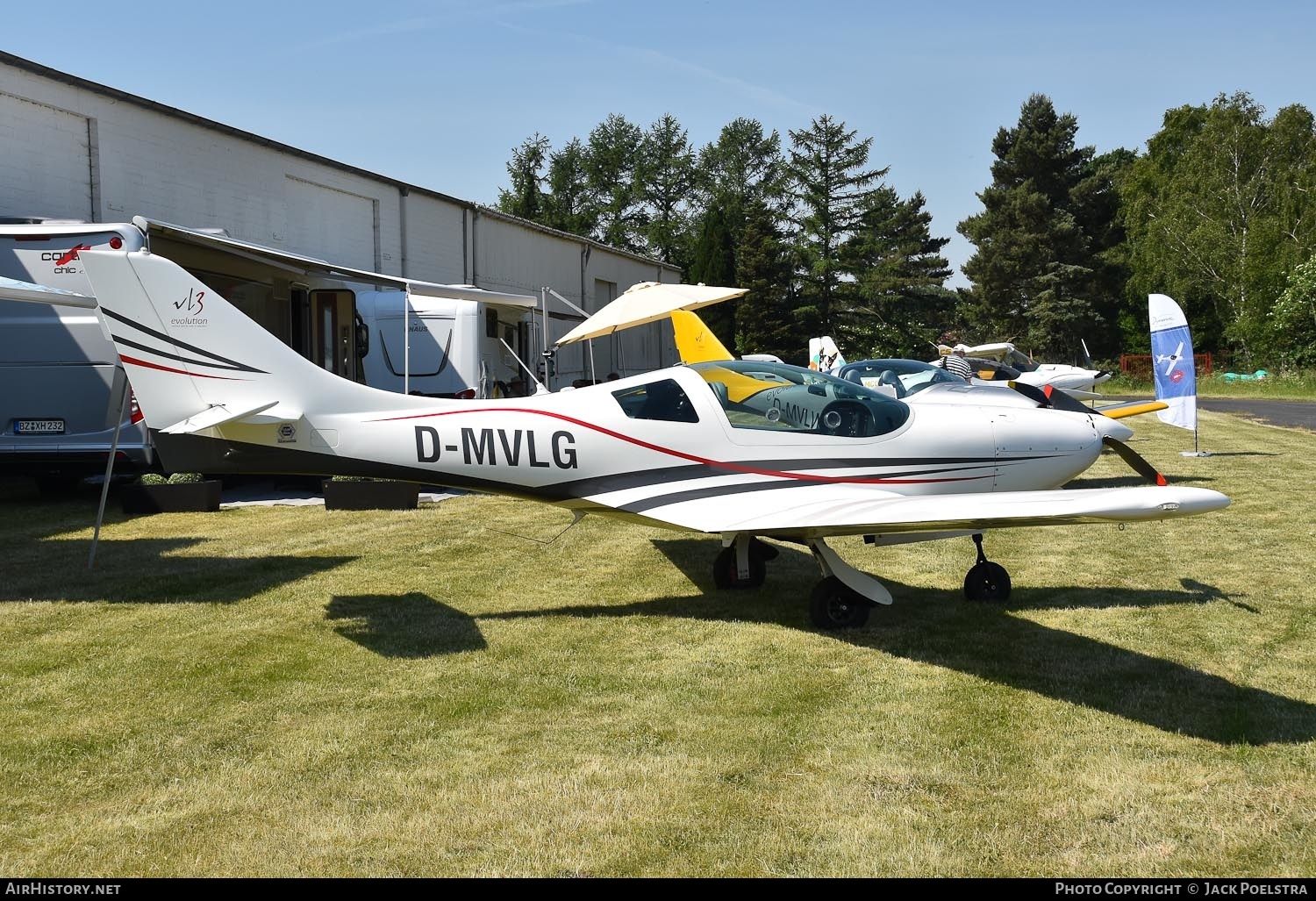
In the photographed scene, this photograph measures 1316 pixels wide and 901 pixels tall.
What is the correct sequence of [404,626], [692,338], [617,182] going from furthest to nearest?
[617,182]
[692,338]
[404,626]

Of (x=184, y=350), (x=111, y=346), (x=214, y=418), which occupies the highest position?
(x=111, y=346)

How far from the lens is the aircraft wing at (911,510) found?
448 centimetres

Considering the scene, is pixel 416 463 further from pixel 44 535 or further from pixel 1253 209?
pixel 1253 209

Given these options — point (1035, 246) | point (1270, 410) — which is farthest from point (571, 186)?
point (1270, 410)

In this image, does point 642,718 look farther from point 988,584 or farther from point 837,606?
point 988,584

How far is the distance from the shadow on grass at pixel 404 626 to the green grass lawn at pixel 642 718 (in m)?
0.03

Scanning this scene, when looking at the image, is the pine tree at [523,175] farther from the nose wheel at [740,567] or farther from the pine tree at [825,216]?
the nose wheel at [740,567]

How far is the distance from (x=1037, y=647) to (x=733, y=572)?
7.23 feet

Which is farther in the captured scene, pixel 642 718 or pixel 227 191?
pixel 227 191

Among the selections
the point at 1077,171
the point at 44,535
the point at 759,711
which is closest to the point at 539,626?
the point at 759,711

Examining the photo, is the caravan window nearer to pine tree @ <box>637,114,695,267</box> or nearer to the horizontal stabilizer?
the horizontal stabilizer

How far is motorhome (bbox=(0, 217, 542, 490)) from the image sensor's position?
10.5 meters

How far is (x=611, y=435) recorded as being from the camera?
643 cm

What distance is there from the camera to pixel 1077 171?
60375 millimetres
